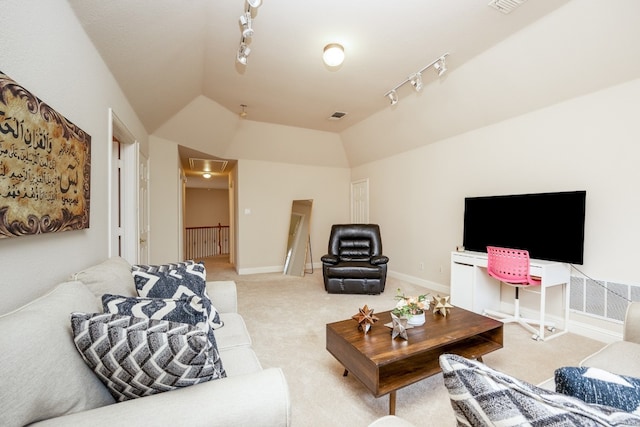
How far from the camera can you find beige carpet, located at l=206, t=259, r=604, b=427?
168 centimetres

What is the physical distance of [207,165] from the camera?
20.3 ft

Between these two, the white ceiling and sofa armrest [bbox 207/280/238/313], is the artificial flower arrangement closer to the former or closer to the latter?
sofa armrest [bbox 207/280/238/313]

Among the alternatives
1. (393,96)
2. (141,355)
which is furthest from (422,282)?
(141,355)

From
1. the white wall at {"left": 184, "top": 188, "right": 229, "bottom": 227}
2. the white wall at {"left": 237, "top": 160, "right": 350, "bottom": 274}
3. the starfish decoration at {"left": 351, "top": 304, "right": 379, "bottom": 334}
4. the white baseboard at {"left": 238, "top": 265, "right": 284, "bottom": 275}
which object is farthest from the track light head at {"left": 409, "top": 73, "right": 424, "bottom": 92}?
the white wall at {"left": 184, "top": 188, "right": 229, "bottom": 227}

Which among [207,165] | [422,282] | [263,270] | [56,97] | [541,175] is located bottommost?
[263,270]

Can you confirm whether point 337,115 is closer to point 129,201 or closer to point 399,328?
point 129,201

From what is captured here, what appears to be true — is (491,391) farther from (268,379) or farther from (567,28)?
(567,28)

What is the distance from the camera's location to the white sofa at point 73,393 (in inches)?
28.0

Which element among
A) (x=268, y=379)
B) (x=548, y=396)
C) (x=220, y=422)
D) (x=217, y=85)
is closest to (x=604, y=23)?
(x=548, y=396)

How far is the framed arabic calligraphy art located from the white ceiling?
2.51ft

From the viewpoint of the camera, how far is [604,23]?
2188 millimetres

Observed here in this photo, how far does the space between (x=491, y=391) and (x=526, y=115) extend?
3635 mm

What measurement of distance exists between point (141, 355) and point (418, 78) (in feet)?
11.7

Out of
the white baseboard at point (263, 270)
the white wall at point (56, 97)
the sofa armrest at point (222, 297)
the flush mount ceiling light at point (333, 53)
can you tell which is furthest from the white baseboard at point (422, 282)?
the white wall at point (56, 97)
